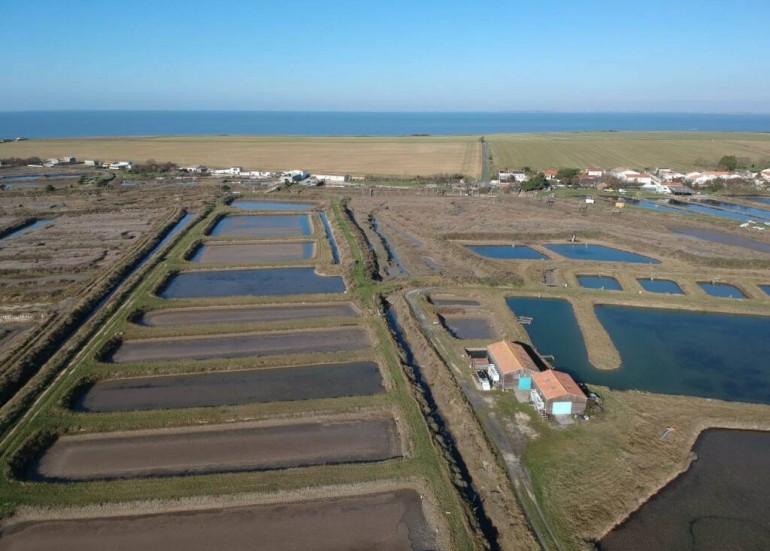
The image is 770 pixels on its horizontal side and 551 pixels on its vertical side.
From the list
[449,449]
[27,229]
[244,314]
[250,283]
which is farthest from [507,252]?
[27,229]

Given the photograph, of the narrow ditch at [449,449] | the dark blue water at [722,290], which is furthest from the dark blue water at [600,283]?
the narrow ditch at [449,449]

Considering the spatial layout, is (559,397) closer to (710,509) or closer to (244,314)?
(710,509)

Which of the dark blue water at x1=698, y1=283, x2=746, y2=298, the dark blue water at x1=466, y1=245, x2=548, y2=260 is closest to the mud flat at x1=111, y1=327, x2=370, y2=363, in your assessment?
the dark blue water at x1=466, y1=245, x2=548, y2=260

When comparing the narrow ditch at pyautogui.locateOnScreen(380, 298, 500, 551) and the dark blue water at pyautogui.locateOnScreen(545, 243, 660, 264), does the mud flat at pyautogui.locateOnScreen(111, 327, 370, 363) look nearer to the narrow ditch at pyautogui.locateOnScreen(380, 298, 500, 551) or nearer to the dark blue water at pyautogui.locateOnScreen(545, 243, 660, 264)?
the narrow ditch at pyautogui.locateOnScreen(380, 298, 500, 551)

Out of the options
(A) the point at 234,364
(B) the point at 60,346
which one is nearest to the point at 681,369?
(A) the point at 234,364

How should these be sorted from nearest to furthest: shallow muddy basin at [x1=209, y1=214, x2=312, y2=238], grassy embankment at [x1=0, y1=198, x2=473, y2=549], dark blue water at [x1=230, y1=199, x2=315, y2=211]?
grassy embankment at [x1=0, y1=198, x2=473, y2=549], shallow muddy basin at [x1=209, y1=214, x2=312, y2=238], dark blue water at [x1=230, y1=199, x2=315, y2=211]

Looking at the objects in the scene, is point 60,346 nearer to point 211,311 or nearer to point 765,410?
point 211,311
